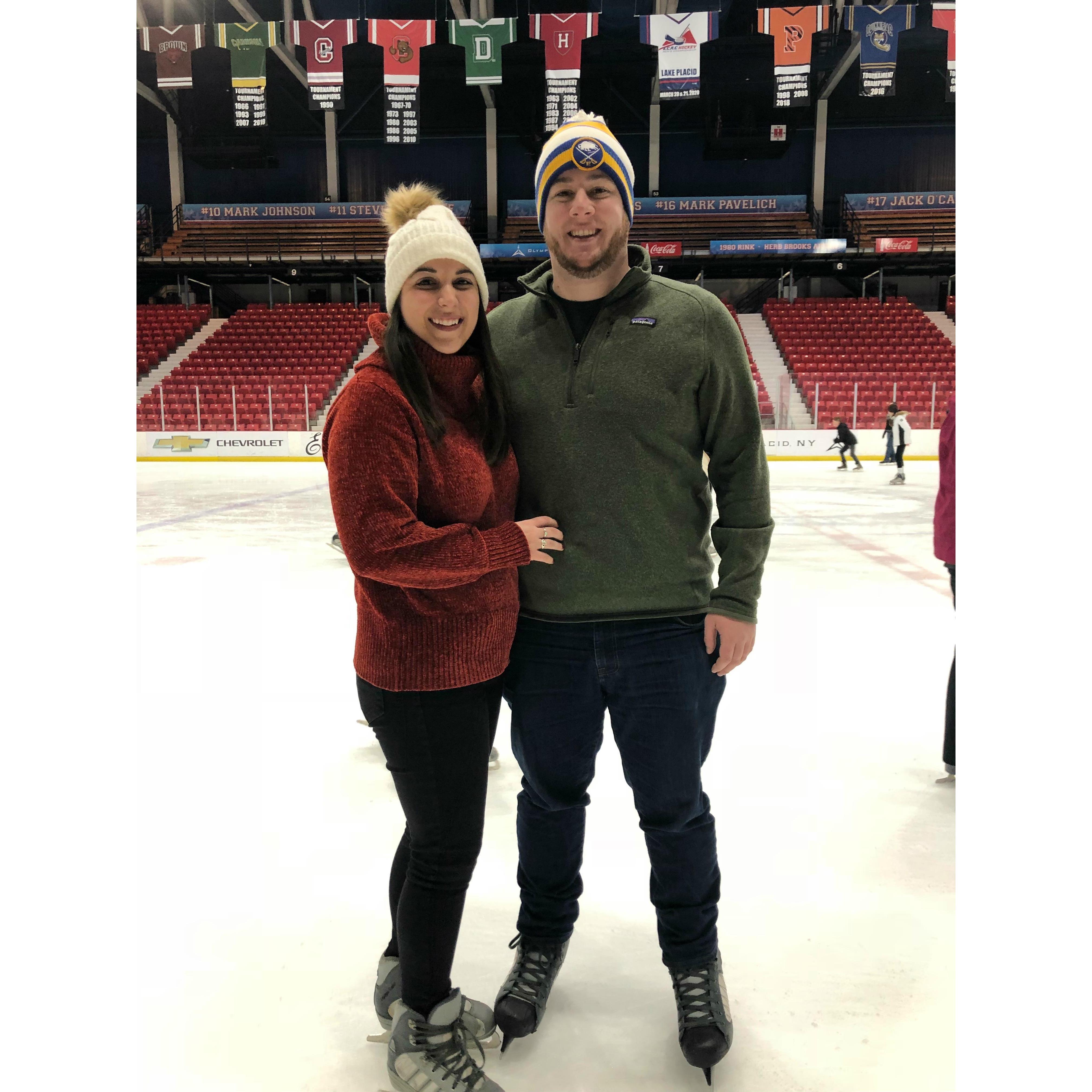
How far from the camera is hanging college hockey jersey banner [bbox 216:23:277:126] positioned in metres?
16.6

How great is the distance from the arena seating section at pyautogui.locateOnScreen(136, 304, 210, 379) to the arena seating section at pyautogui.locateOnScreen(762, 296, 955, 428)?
1451cm

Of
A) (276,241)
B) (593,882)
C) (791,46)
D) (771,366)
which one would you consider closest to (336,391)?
(276,241)

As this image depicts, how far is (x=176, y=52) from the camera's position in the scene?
16844 millimetres

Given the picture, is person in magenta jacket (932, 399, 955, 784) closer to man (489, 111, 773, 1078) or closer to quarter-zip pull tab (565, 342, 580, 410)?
man (489, 111, 773, 1078)

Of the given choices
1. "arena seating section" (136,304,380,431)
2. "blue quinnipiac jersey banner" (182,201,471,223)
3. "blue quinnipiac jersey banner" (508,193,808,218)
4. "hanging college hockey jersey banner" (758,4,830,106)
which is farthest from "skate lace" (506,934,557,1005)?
"blue quinnipiac jersey banner" (182,201,471,223)

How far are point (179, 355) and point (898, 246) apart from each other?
17367 mm

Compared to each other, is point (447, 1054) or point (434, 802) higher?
point (434, 802)

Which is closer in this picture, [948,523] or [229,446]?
[948,523]

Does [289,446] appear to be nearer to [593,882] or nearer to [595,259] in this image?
[593,882]

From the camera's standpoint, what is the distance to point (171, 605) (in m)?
4.90
